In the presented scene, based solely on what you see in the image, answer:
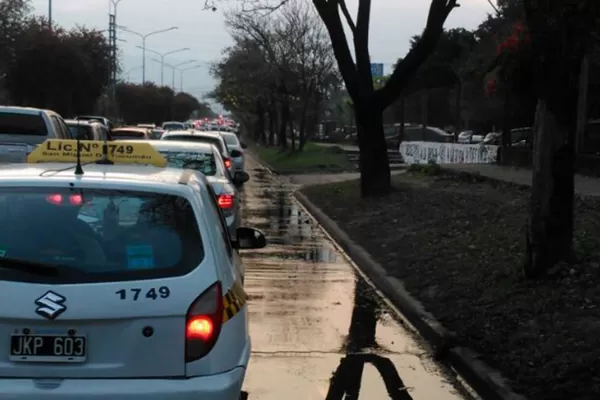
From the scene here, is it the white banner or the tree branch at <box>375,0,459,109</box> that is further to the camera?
the white banner

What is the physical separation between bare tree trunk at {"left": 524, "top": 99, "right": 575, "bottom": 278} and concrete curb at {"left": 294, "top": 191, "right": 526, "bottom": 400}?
1.20 m

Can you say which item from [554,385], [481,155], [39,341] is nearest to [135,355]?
[39,341]

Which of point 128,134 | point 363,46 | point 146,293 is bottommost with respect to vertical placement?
point 146,293

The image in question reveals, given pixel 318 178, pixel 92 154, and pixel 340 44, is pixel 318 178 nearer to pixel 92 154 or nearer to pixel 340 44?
pixel 340 44

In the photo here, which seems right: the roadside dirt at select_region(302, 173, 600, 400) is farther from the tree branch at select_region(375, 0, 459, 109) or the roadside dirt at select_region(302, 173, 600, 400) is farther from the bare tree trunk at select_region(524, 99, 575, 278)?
the tree branch at select_region(375, 0, 459, 109)

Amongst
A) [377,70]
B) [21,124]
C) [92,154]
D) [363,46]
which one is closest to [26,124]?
[21,124]

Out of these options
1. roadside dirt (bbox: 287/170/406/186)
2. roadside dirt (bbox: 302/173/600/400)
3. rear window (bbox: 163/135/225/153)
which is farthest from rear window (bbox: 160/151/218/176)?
roadside dirt (bbox: 287/170/406/186)

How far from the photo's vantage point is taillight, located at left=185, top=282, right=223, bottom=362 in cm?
410

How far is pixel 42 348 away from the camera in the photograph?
13.1 feet

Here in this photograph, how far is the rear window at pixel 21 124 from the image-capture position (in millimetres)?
14430

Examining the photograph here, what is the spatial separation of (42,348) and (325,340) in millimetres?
4148

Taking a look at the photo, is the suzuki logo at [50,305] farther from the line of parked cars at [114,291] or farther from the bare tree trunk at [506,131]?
the bare tree trunk at [506,131]

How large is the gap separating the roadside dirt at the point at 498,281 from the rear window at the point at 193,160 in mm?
2605

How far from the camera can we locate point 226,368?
13.8 ft
